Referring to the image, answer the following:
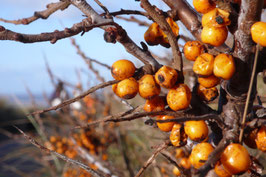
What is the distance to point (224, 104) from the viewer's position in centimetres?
79

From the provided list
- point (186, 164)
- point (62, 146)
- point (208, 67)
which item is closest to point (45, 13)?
point (208, 67)

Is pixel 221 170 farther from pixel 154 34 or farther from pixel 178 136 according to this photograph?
pixel 154 34

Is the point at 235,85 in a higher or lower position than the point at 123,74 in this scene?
lower

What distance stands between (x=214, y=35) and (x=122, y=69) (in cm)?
28

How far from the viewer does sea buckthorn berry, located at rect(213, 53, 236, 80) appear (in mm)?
635

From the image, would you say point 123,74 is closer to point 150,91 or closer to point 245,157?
point 150,91

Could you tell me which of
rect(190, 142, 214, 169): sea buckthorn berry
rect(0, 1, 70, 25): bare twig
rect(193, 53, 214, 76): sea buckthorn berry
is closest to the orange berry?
rect(190, 142, 214, 169): sea buckthorn berry

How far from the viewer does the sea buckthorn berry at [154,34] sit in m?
0.80

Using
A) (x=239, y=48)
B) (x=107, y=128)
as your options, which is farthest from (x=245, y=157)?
(x=107, y=128)

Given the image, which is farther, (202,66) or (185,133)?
(185,133)

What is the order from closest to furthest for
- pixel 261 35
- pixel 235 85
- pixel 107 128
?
pixel 261 35
pixel 235 85
pixel 107 128

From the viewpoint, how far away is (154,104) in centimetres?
79

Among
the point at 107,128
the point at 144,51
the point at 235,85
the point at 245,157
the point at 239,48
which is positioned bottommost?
the point at 107,128

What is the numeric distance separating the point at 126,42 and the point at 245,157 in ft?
1.55
